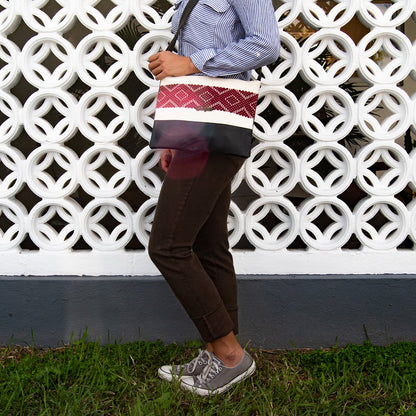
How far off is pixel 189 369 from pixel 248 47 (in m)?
1.46

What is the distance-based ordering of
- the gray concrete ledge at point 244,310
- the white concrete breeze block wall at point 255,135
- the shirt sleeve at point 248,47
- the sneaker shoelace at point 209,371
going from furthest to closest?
the gray concrete ledge at point 244,310 < the white concrete breeze block wall at point 255,135 < the sneaker shoelace at point 209,371 < the shirt sleeve at point 248,47

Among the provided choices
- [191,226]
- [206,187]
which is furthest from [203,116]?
[191,226]

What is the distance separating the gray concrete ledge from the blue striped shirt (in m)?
1.17

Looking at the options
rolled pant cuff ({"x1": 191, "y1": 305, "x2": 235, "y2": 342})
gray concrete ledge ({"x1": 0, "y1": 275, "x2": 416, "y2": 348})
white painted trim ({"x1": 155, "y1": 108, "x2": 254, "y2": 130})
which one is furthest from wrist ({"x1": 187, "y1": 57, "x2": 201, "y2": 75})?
gray concrete ledge ({"x1": 0, "y1": 275, "x2": 416, "y2": 348})

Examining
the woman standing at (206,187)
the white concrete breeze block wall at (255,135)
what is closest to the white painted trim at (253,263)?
the white concrete breeze block wall at (255,135)

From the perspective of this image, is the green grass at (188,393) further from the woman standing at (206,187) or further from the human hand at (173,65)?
the human hand at (173,65)

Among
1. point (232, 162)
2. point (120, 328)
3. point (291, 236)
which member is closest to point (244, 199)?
point (291, 236)

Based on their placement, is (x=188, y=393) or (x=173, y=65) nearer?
Result: (x=173, y=65)

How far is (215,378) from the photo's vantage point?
1.96m

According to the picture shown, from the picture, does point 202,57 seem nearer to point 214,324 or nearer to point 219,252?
point 219,252

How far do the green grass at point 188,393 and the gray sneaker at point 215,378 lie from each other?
0.12 feet

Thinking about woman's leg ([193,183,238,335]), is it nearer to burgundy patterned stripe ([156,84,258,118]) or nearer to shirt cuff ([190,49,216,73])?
burgundy patterned stripe ([156,84,258,118])

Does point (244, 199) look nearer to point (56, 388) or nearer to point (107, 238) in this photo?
point (107, 238)

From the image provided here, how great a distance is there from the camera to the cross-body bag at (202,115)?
1.69 m
